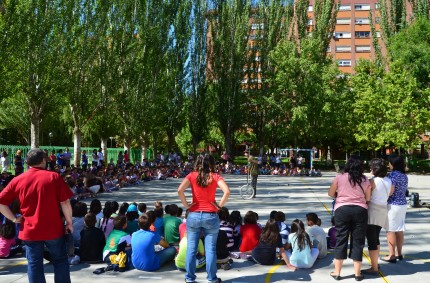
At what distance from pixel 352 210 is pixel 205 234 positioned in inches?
76.8

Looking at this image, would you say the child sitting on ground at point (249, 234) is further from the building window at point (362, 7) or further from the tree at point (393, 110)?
the building window at point (362, 7)

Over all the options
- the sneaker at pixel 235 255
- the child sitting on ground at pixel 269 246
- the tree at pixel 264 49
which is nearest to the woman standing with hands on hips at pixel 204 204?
the child sitting on ground at pixel 269 246

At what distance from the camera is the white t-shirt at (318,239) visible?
7.07 meters

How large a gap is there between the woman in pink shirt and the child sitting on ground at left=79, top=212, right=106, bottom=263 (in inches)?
139

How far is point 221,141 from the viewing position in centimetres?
5172

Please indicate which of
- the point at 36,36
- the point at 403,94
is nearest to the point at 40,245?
the point at 36,36

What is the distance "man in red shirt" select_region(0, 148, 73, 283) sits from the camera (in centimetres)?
449

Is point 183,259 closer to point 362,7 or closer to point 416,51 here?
point 416,51

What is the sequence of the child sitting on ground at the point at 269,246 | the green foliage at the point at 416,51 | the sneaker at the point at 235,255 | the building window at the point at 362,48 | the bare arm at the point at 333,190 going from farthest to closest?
the building window at the point at 362,48 → the green foliage at the point at 416,51 → the sneaker at the point at 235,255 → the child sitting on ground at the point at 269,246 → the bare arm at the point at 333,190

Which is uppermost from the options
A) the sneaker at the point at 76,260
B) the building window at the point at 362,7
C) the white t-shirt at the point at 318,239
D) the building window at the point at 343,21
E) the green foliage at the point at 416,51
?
the building window at the point at 362,7

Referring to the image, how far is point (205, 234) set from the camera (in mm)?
5586

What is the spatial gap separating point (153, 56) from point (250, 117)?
41.1 feet

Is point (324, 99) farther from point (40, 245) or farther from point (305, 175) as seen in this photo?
point (40, 245)

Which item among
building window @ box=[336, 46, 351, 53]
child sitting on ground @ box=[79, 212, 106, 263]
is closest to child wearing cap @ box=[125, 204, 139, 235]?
child sitting on ground @ box=[79, 212, 106, 263]
